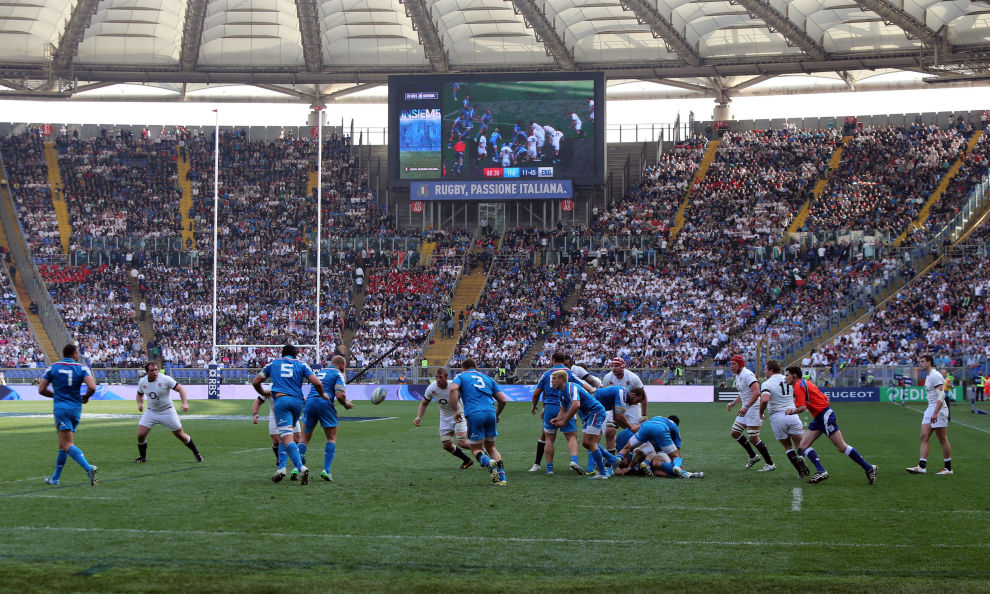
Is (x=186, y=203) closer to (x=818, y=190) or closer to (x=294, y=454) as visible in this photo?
(x=818, y=190)

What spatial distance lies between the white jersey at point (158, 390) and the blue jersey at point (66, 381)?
3872 mm

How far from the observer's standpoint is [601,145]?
6138cm

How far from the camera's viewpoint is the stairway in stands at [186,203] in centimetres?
6612

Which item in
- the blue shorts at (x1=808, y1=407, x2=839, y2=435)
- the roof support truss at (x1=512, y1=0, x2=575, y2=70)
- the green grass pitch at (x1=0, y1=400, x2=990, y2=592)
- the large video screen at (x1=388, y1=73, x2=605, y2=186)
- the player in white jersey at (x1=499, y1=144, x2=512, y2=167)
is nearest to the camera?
the green grass pitch at (x1=0, y1=400, x2=990, y2=592)

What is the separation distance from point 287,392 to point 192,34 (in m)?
47.0

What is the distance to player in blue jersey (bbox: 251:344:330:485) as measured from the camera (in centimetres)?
1605

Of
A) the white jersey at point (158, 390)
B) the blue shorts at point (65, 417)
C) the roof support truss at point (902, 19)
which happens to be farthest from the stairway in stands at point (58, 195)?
the blue shorts at point (65, 417)

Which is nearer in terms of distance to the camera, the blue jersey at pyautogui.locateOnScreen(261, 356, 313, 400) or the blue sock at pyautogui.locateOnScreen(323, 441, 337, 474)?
the blue jersey at pyautogui.locateOnScreen(261, 356, 313, 400)

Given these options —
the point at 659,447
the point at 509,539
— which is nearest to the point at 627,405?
the point at 659,447

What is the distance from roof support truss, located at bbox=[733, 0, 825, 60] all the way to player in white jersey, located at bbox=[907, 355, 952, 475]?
35.6 metres

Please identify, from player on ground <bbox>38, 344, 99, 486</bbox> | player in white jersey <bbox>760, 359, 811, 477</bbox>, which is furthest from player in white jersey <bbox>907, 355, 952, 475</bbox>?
player on ground <bbox>38, 344, 99, 486</bbox>

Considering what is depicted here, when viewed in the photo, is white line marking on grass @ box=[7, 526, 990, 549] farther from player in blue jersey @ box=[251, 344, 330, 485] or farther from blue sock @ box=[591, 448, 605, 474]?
blue sock @ box=[591, 448, 605, 474]

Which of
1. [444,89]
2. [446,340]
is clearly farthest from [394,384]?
[444,89]

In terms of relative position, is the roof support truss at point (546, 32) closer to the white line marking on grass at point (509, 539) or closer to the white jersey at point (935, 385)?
the white jersey at point (935, 385)
